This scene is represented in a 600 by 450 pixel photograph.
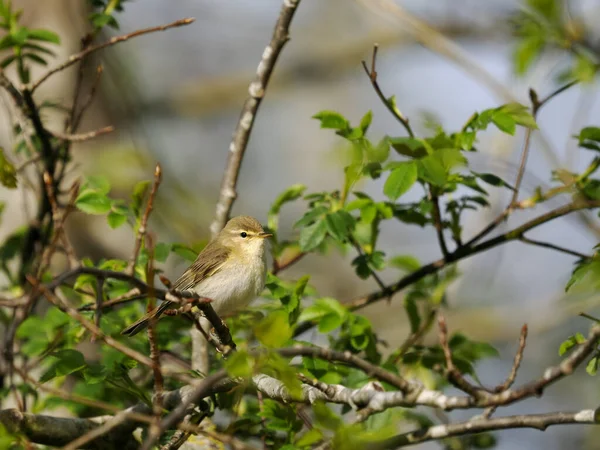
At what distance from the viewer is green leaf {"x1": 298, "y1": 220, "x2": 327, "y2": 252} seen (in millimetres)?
3088

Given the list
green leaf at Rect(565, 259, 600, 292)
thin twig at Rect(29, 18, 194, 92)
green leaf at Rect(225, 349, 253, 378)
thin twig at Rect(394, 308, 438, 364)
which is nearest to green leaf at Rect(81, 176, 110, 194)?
thin twig at Rect(29, 18, 194, 92)

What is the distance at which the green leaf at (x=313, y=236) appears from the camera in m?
3.09

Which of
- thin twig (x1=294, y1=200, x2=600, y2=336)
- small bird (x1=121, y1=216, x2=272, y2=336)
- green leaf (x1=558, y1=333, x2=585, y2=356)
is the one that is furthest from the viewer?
small bird (x1=121, y1=216, x2=272, y2=336)

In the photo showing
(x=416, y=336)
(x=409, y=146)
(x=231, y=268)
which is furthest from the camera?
(x=231, y=268)

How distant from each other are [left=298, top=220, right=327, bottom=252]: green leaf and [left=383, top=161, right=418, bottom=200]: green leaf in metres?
0.35

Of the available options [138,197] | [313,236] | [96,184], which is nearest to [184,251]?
[138,197]

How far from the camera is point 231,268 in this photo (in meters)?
4.16

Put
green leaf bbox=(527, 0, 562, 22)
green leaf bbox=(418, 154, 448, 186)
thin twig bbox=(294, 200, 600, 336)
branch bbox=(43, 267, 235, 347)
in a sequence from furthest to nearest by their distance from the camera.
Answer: green leaf bbox=(527, 0, 562, 22), thin twig bbox=(294, 200, 600, 336), green leaf bbox=(418, 154, 448, 186), branch bbox=(43, 267, 235, 347)

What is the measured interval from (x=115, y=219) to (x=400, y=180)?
3.70 ft

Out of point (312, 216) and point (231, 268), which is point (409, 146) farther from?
point (231, 268)

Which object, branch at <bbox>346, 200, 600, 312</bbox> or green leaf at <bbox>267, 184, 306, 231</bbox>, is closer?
branch at <bbox>346, 200, 600, 312</bbox>

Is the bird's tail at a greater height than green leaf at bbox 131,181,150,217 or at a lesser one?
lesser

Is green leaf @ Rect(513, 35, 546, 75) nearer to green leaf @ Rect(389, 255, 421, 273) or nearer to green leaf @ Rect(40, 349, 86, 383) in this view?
green leaf @ Rect(389, 255, 421, 273)

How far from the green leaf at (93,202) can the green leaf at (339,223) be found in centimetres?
85
